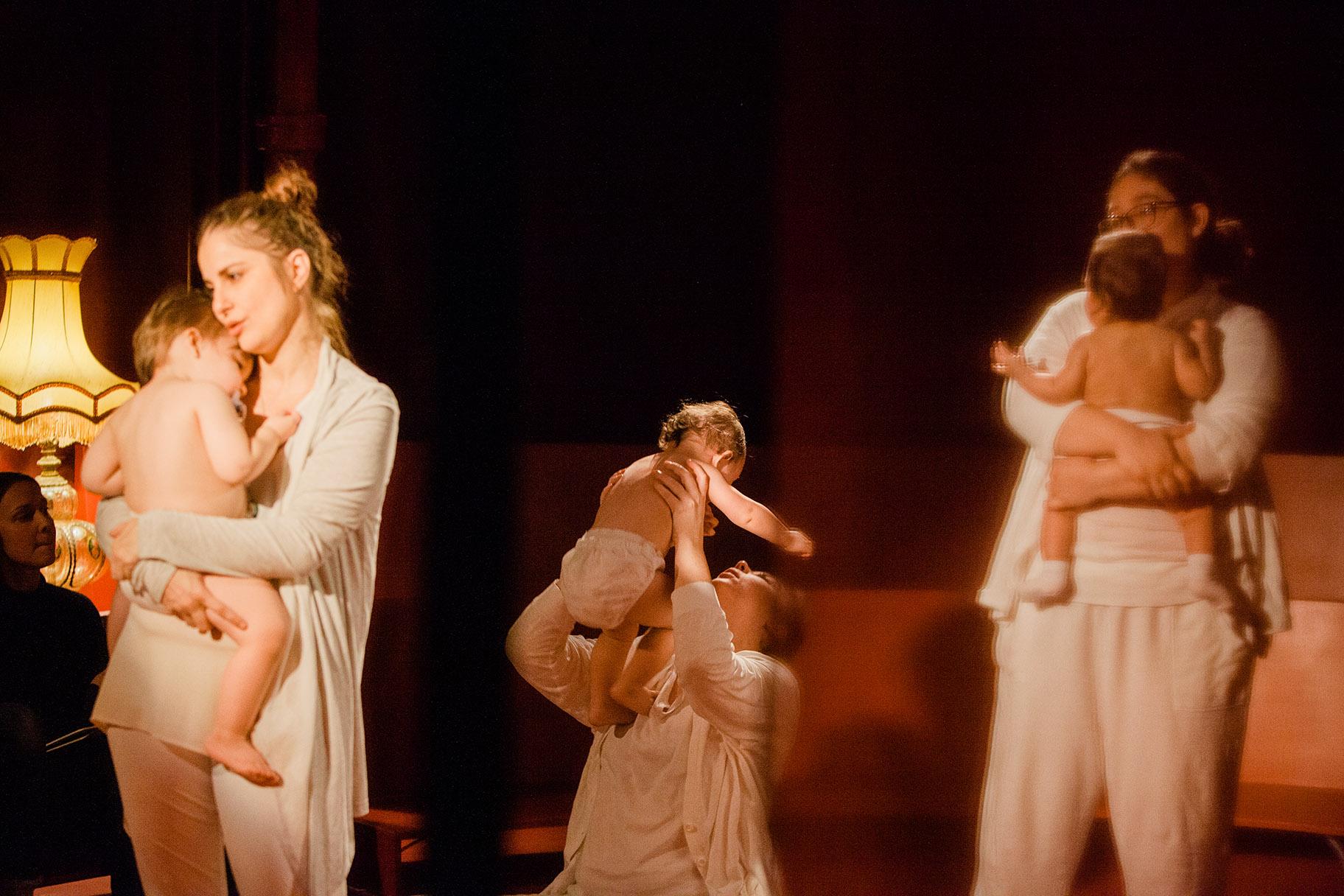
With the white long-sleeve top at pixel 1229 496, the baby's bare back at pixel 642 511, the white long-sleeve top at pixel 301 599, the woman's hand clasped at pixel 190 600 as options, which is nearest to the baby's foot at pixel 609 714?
the baby's bare back at pixel 642 511

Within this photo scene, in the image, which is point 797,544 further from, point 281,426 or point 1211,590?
point 281,426

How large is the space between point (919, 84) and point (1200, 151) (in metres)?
0.67

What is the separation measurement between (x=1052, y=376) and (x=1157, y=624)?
19.2 inches

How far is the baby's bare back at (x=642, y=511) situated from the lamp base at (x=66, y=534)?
3.58 ft

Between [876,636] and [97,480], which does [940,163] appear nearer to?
[876,636]

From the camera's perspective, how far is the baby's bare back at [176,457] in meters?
2.07

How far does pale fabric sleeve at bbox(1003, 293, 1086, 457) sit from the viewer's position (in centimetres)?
228

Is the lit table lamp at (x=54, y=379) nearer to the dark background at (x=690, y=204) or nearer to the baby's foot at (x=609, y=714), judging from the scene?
the dark background at (x=690, y=204)

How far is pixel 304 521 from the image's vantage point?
209 cm

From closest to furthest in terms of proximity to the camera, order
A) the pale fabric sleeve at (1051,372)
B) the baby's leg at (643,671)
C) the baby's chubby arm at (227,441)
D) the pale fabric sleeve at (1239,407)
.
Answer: the baby's chubby arm at (227,441)
the pale fabric sleeve at (1239,407)
the pale fabric sleeve at (1051,372)
the baby's leg at (643,671)

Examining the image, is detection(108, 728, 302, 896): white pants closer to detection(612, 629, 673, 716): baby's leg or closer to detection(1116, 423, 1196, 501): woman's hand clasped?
detection(612, 629, 673, 716): baby's leg

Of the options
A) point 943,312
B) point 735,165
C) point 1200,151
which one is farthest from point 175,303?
point 1200,151

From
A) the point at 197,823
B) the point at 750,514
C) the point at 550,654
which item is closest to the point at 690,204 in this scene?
the point at 750,514

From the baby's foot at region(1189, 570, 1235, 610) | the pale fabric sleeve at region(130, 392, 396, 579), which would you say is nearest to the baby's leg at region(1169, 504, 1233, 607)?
the baby's foot at region(1189, 570, 1235, 610)
